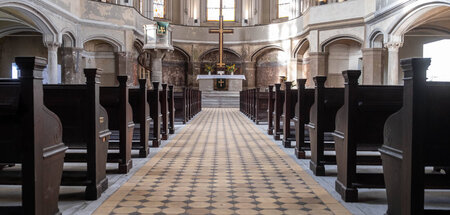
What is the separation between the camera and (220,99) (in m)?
20.2

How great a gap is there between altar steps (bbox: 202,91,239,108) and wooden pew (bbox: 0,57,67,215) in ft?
56.9

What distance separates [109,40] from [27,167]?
1535 centimetres

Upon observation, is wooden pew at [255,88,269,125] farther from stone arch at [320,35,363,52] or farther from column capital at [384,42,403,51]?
stone arch at [320,35,363,52]

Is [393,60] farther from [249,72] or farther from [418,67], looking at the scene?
[418,67]

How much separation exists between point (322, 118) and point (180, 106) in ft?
22.0

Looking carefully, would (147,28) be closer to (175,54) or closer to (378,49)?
(175,54)

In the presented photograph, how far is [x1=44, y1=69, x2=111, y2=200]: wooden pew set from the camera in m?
3.18

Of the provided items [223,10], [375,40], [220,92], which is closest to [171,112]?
[375,40]

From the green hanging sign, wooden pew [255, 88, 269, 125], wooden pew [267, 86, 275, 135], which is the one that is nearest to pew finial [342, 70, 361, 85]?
wooden pew [267, 86, 275, 135]

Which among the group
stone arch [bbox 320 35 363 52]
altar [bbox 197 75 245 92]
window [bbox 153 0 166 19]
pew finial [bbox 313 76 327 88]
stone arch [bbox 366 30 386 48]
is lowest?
pew finial [bbox 313 76 327 88]

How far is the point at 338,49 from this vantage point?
60.0ft

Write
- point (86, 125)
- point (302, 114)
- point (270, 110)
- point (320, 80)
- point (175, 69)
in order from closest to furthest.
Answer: point (86, 125), point (320, 80), point (302, 114), point (270, 110), point (175, 69)

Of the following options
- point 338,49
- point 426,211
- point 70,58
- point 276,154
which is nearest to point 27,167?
point 426,211

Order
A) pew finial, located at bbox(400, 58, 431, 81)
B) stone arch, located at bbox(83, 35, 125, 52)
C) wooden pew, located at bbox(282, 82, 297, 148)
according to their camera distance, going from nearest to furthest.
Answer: pew finial, located at bbox(400, 58, 431, 81)
wooden pew, located at bbox(282, 82, 297, 148)
stone arch, located at bbox(83, 35, 125, 52)
